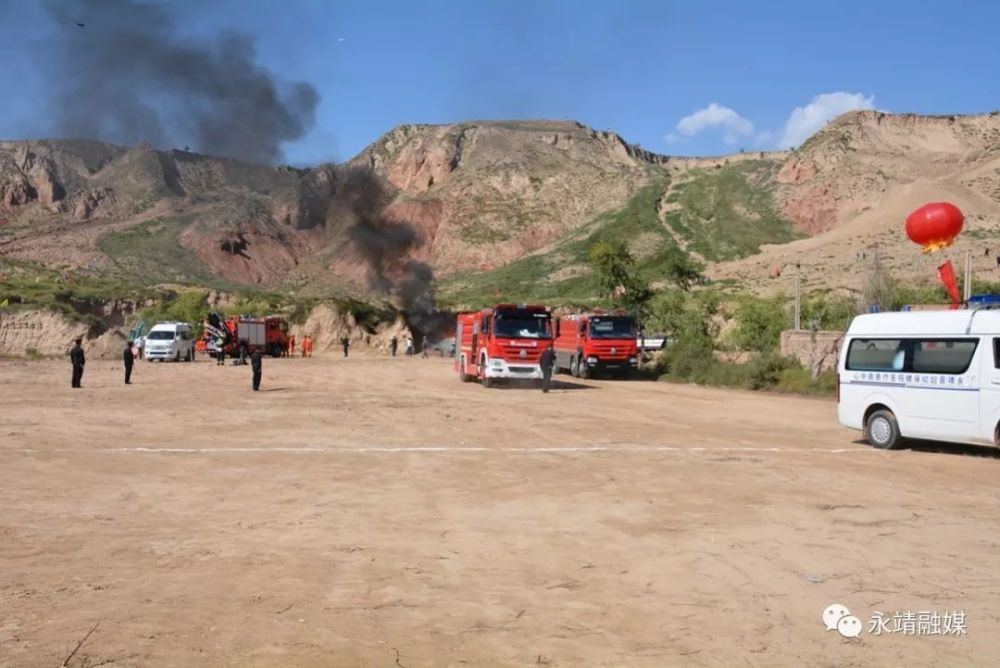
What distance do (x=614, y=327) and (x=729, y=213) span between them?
76.2 metres

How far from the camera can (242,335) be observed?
177 ft

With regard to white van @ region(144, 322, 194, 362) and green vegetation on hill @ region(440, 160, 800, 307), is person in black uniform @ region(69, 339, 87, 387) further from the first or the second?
green vegetation on hill @ region(440, 160, 800, 307)

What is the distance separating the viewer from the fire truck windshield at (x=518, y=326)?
101 feet

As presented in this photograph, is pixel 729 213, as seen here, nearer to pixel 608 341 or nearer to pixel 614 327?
pixel 614 327

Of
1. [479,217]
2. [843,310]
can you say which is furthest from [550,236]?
[843,310]

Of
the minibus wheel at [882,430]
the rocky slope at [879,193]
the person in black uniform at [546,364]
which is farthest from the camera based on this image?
the rocky slope at [879,193]

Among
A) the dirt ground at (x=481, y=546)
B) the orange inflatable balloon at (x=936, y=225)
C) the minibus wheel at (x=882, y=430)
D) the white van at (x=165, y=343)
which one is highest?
the orange inflatable balloon at (x=936, y=225)

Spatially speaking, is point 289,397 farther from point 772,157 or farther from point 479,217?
point 772,157

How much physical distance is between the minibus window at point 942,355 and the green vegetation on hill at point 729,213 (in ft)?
255

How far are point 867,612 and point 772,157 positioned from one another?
463 feet

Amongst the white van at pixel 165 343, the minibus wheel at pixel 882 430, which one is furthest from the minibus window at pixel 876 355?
the white van at pixel 165 343

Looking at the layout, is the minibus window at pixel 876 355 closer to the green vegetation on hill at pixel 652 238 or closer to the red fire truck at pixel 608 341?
the red fire truck at pixel 608 341

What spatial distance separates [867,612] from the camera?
6.63 m

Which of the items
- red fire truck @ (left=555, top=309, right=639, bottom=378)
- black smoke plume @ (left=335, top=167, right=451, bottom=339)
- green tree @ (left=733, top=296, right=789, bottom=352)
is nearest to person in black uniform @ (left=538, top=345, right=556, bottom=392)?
red fire truck @ (left=555, top=309, right=639, bottom=378)
